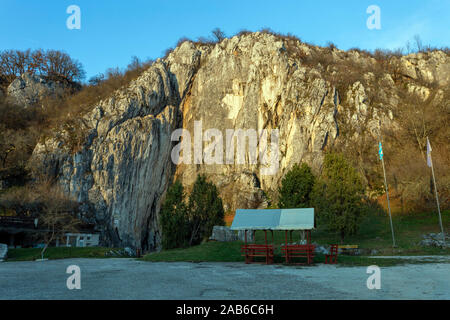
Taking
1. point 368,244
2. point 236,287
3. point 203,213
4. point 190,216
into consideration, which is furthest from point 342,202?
point 236,287

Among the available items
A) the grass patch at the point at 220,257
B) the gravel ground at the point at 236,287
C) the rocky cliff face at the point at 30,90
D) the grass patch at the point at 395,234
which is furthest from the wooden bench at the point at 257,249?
the rocky cliff face at the point at 30,90

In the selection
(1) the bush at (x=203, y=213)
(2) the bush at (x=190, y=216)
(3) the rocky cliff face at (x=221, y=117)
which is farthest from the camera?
(3) the rocky cliff face at (x=221, y=117)

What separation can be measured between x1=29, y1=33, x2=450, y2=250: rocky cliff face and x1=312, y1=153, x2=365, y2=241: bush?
19.5 metres

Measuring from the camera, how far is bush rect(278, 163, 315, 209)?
1521 inches

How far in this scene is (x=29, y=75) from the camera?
72.4 m

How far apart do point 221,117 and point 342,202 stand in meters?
37.5

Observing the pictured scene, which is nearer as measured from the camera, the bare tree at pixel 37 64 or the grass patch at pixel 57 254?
the grass patch at pixel 57 254

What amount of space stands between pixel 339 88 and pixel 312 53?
12.7 metres

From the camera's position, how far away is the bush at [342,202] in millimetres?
31469

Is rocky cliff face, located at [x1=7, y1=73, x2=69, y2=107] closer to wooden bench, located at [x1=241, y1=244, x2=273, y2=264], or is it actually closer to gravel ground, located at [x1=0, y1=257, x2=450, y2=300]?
wooden bench, located at [x1=241, y1=244, x2=273, y2=264]

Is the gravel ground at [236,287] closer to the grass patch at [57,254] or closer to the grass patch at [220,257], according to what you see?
the grass patch at [220,257]

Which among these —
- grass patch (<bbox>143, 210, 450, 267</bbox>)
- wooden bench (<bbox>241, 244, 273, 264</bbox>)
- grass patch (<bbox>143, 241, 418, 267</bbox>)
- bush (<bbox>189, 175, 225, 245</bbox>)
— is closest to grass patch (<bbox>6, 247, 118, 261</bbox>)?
grass patch (<bbox>143, 210, 450, 267</bbox>)

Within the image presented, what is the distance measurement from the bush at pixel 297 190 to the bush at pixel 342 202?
12.6 feet

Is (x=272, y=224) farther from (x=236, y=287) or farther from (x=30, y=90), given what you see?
(x=30, y=90)
